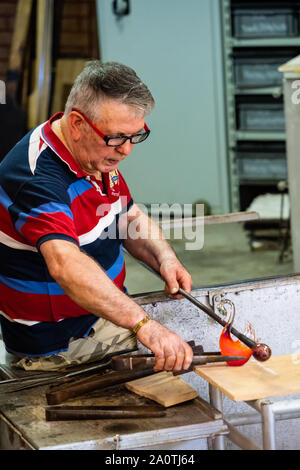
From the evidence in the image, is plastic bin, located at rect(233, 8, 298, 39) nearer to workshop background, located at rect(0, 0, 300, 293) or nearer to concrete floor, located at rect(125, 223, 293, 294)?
workshop background, located at rect(0, 0, 300, 293)

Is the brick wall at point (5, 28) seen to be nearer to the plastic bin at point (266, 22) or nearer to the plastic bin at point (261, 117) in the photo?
the plastic bin at point (266, 22)

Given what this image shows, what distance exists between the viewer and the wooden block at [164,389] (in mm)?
1648

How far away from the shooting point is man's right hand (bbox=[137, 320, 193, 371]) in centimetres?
159

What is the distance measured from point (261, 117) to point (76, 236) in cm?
381

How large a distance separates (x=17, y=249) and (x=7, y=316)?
0.72ft

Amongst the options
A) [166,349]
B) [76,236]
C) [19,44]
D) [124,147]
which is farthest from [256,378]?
[19,44]

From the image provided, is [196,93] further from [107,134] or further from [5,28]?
[107,134]

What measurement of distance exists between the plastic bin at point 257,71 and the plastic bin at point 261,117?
153mm

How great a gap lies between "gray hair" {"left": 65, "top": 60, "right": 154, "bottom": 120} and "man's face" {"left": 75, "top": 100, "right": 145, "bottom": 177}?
2 centimetres

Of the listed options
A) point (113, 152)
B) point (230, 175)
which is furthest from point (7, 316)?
point (230, 175)

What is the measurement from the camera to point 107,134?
5.83ft

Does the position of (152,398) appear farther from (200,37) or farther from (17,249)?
(200,37)

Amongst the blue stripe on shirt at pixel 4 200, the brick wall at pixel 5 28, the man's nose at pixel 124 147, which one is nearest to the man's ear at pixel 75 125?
the man's nose at pixel 124 147
